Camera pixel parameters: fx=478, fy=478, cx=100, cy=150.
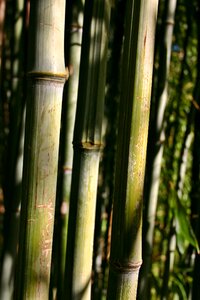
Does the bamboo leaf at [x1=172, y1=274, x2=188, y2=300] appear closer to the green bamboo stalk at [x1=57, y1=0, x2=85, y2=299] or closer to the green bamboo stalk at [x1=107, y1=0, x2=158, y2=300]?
the green bamboo stalk at [x1=57, y1=0, x2=85, y2=299]

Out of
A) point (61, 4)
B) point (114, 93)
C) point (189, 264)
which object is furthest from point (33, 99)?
point (189, 264)

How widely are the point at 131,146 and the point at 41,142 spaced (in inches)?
5.0

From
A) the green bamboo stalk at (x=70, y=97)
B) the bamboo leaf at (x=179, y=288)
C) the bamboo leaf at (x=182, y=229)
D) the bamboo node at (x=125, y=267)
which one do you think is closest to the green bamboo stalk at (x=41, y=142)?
the bamboo node at (x=125, y=267)

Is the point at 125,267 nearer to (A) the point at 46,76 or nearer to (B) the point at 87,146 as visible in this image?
(B) the point at 87,146

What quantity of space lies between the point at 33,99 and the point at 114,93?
0.63m

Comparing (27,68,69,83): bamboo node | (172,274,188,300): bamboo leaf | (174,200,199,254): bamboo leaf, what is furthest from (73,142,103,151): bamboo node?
(172,274,188,300): bamboo leaf

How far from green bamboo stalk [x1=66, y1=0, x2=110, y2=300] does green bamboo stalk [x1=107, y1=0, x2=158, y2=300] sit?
52 mm

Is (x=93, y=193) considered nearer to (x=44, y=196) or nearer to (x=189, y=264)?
(x=44, y=196)

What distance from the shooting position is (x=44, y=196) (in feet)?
2.24

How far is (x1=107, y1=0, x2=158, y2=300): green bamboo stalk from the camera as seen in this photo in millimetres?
662

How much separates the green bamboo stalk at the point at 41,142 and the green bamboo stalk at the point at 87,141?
62mm

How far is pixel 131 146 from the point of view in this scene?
0.68 metres

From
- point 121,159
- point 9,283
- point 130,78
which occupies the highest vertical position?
point 130,78

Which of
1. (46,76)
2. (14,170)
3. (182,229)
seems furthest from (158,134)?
(46,76)
